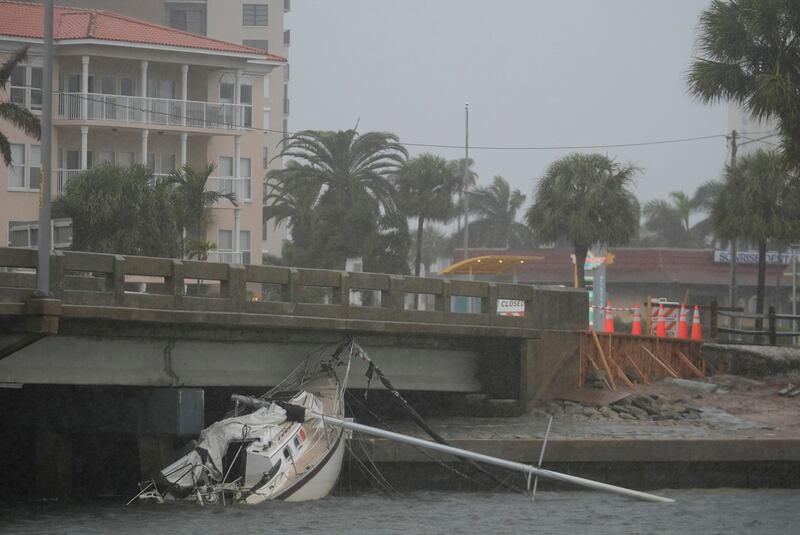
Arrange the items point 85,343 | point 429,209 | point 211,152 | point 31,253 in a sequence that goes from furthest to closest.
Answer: point 429,209
point 211,152
point 85,343
point 31,253

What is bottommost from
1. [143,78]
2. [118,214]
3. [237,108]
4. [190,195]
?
[118,214]

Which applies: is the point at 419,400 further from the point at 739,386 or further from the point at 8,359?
the point at 8,359

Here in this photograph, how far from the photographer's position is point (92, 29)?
56.1 m

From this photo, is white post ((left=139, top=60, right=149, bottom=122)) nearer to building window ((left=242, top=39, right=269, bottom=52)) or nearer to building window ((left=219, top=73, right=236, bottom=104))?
building window ((left=219, top=73, right=236, bottom=104))

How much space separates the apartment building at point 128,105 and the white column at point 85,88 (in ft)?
0.13

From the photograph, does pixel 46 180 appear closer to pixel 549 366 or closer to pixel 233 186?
pixel 549 366

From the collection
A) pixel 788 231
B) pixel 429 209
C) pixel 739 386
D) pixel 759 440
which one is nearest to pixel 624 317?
pixel 429 209

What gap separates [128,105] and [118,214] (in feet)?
33.3

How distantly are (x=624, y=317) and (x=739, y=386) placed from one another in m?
51.3

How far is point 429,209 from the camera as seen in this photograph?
74500 millimetres

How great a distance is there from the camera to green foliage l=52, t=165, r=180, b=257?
47.5 m

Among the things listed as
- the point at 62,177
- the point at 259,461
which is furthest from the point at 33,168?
the point at 259,461

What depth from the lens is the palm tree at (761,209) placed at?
46062 millimetres

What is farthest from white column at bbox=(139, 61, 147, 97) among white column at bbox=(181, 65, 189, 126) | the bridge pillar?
the bridge pillar
